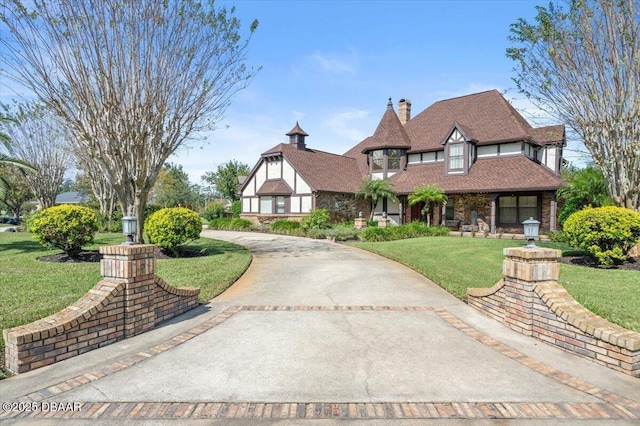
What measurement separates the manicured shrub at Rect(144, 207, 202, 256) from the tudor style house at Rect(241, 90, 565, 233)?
14.1 meters

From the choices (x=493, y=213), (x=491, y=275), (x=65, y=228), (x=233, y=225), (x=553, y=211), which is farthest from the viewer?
(x=233, y=225)

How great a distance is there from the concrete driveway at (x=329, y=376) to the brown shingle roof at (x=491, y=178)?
16865 mm

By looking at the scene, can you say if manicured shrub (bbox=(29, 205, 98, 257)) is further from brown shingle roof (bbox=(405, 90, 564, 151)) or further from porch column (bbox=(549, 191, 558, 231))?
porch column (bbox=(549, 191, 558, 231))

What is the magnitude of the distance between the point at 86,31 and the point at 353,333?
1118 cm

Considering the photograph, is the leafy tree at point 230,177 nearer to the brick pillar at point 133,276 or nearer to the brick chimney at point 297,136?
the brick chimney at point 297,136

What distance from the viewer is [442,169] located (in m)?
24.8

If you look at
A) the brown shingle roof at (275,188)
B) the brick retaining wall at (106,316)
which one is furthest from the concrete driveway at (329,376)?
the brown shingle roof at (275,188)

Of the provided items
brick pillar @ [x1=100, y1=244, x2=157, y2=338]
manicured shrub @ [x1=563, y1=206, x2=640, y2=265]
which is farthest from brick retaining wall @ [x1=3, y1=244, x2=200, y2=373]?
manicured shrub @ [x1=563, y1=206, x2=640, y2=265]

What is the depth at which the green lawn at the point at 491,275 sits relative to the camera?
6559 mm

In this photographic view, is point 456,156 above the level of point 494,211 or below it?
above

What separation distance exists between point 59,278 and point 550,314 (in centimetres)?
974

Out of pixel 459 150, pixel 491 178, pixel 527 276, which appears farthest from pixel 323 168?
pixel 527 276

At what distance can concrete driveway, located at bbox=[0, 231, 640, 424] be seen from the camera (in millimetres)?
3381

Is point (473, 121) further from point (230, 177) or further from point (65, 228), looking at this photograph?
point (230, 177)
